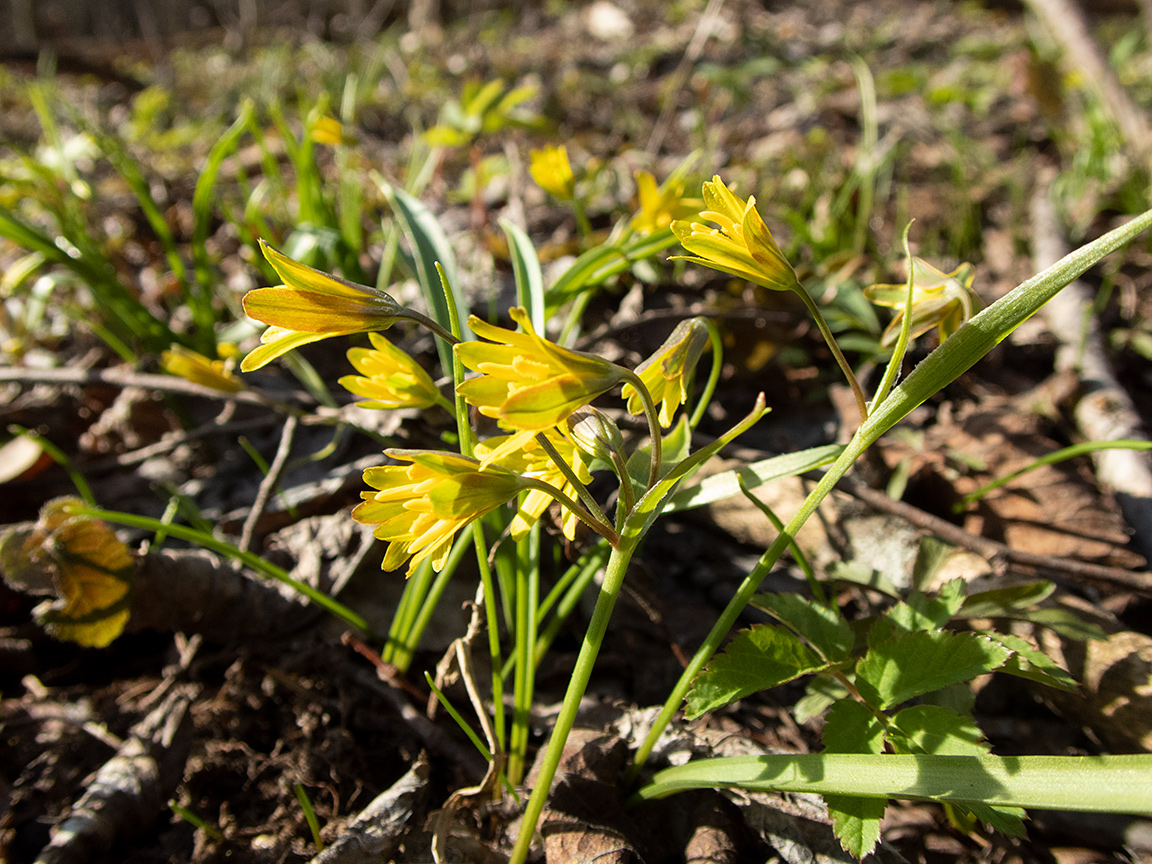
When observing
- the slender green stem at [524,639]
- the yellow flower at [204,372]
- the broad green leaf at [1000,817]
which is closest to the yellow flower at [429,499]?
the slender green stem at [524,639]

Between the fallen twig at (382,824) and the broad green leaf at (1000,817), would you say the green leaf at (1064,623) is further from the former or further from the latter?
the fallen twig at (382,824)

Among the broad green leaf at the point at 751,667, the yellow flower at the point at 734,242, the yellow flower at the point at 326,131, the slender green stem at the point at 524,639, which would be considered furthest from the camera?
the yellow flower at the point at 326,131

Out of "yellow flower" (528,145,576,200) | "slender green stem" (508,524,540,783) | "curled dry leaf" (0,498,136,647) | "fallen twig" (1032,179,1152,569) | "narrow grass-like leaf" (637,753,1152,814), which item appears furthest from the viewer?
"yellow flower" (528,145,576,200)

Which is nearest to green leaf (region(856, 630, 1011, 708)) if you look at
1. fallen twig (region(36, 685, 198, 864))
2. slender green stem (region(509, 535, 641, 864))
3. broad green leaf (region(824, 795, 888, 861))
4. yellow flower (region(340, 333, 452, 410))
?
broad green leaf (region(824, 795, 888, 861))

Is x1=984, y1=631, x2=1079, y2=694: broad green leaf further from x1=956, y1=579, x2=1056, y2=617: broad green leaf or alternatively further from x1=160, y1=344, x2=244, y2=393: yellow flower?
x1=160, y1=344, x2=244, y2=393: yellow flower

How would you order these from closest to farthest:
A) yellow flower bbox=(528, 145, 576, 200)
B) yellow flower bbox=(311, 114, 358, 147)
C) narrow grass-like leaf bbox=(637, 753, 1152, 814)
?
narrow grass-like leaf bbox=(637, 753, 1152, 814)
yellow flower bbox=(528, 145, 576, 200)
yellow flower bbox=(311, 114, 358, 147)

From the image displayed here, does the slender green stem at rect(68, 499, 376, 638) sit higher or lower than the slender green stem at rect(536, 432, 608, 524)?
lower

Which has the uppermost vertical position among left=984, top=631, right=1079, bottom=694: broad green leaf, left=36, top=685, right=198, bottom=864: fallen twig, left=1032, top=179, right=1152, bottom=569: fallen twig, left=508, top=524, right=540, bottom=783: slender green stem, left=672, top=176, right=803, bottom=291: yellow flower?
left=672, top=176, right=803, bottom=291: yellow flower

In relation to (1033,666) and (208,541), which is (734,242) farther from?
(208,541)
